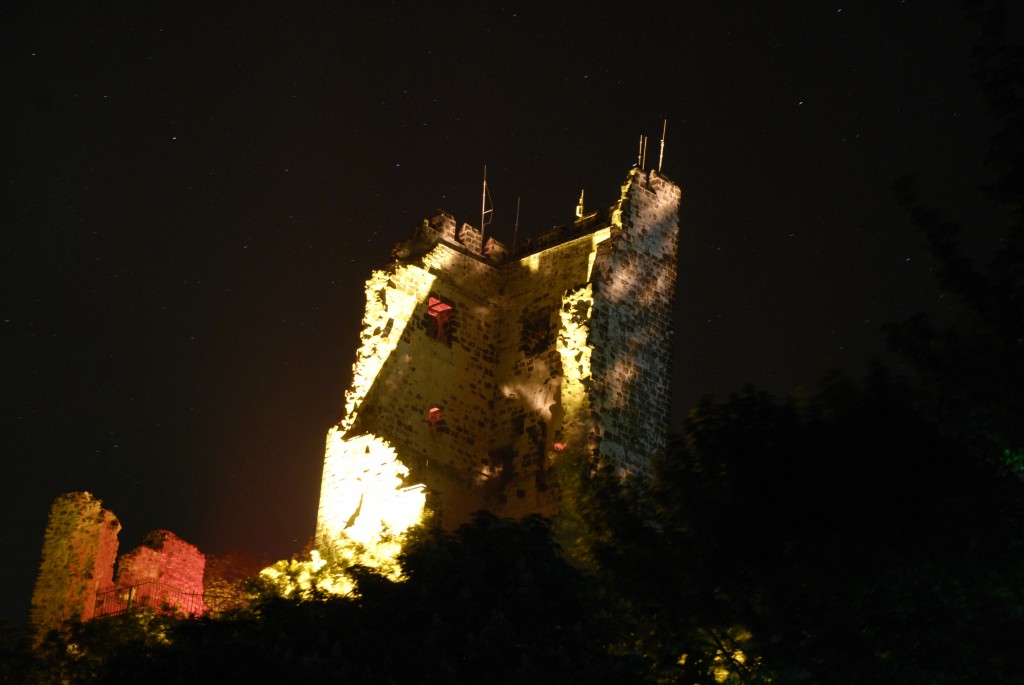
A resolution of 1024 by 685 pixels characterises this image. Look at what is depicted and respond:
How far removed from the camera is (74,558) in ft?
100

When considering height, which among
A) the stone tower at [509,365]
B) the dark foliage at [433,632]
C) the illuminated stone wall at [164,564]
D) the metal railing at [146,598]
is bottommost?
the dark foliage at [433,632]

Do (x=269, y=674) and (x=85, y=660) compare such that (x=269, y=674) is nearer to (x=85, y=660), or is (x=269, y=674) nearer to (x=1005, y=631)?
(x=1005, y=631)

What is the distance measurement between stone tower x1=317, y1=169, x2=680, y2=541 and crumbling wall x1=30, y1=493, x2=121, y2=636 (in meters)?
4.13

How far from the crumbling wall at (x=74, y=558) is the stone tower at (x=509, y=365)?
4.13m

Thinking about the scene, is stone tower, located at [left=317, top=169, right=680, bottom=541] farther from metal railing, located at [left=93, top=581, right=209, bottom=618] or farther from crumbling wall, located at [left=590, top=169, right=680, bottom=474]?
metal railing, located at [left=93, top=581, right=209, bottom=618]

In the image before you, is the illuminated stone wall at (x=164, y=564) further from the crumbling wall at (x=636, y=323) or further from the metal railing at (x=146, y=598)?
the crumbling wall at (x=636, y=323)

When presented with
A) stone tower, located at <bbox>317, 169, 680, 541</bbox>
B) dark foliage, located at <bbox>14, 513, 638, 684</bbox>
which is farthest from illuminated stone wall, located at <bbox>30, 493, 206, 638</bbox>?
dark foliage, located at <bbox>14, 513, 638, 684</bbox>

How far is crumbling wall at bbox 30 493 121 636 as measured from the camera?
1184 inches

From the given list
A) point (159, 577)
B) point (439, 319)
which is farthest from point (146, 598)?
point (439, 319)

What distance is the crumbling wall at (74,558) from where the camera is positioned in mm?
30062

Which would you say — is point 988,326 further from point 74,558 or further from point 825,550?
point 74,558

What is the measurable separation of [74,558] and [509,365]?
27.4ft

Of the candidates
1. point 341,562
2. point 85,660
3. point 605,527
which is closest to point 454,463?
point 341,562

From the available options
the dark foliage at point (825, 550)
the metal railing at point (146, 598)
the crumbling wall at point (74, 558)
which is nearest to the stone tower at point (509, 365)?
the metal railing at point (146, 598)
